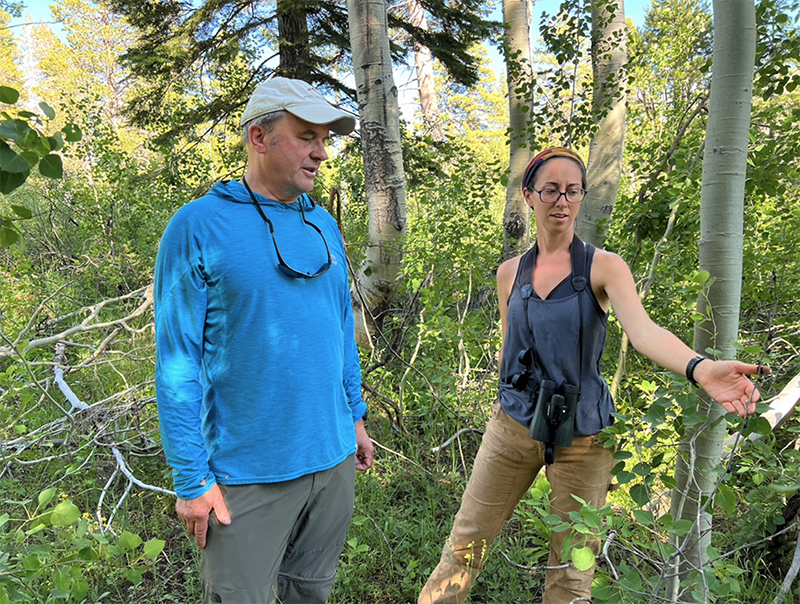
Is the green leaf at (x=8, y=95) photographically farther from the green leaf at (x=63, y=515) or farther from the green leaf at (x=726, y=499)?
the green leaf at (x=726, y=499)

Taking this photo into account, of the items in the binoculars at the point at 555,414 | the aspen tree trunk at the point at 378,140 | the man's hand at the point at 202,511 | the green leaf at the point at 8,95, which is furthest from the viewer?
the aspen tree trunk at the point at 378,140

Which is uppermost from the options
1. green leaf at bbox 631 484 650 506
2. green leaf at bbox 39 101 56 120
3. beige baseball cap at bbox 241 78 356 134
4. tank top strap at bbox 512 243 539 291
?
beige baseball cap at bbox 241 78 356 134

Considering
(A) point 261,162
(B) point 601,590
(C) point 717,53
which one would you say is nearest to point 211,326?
(A) point 261,162

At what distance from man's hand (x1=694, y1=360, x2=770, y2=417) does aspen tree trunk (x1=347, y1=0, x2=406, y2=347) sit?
9.00ft

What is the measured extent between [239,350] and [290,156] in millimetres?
666

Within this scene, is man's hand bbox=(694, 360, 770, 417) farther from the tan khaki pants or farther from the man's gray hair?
the man's gray hair

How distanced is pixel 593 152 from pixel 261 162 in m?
3.76

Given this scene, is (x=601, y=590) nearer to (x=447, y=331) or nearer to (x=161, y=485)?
(x=447, y=331)

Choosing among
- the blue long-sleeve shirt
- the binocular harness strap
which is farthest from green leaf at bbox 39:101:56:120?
the binocular harness strap

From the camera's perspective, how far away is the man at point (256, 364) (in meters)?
1.43

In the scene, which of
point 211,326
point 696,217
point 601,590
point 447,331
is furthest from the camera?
point 447,331

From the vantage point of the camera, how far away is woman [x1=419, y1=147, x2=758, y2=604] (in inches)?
70.2

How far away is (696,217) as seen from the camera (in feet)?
8.77

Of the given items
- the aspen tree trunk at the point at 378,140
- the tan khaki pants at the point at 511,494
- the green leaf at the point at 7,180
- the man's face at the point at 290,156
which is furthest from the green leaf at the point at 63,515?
the aspen tree trunk at the point at 378,140
